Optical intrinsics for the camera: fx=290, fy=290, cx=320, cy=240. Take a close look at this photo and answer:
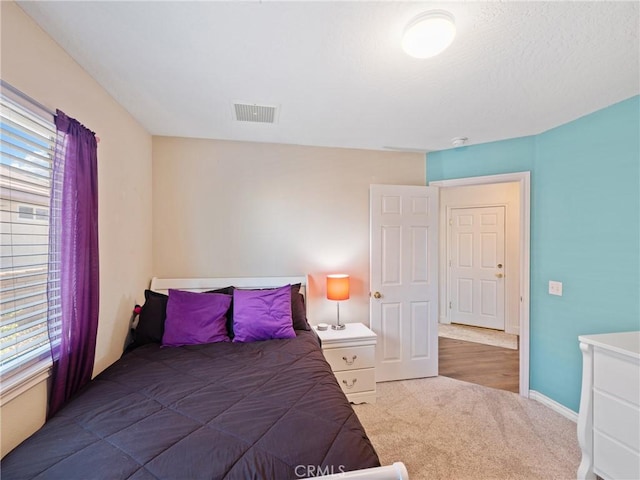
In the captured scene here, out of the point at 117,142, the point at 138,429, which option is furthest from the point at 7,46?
the point at 138,429

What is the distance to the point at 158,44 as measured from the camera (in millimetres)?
1481

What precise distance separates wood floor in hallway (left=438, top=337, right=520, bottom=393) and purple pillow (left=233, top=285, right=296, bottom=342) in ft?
6.64

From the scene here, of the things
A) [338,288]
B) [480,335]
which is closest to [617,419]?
[338,288]

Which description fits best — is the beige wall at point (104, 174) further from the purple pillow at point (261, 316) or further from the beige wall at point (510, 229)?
the beige wall at point (510, 229)

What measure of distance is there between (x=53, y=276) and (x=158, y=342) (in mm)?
962

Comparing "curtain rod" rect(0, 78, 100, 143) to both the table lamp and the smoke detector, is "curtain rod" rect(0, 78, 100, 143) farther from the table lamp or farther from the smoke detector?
the smoke detector

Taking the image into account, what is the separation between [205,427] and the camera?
1202 mm

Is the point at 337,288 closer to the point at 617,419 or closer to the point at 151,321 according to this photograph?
the point at 151,321

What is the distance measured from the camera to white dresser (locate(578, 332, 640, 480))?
1542mm

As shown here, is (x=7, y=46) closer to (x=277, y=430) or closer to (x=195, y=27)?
(x=195, y=27)

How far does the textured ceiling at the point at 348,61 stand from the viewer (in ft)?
4.19
